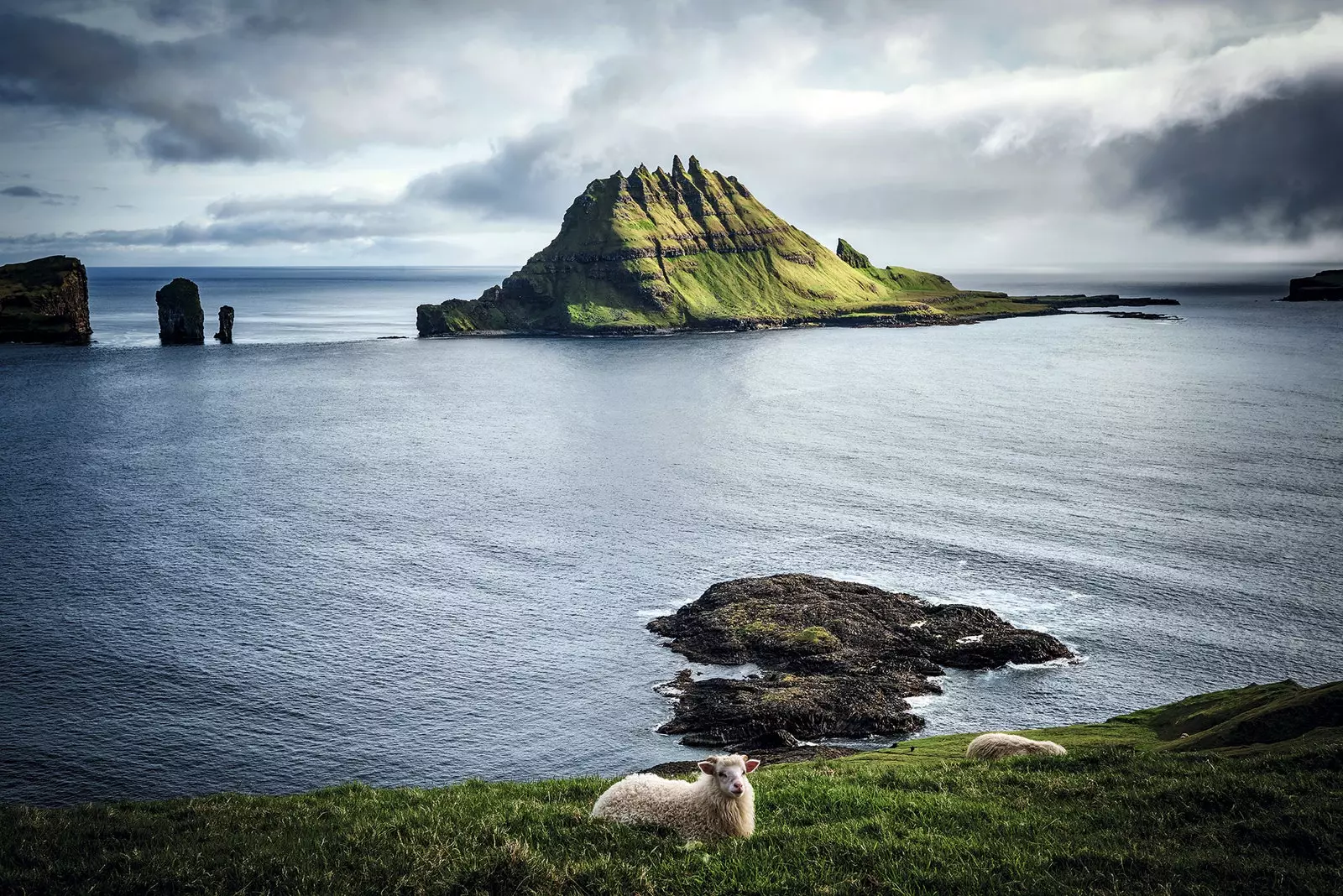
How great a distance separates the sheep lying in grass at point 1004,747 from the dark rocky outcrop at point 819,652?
19758 mm

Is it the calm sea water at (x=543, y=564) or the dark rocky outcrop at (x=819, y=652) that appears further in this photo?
the dark rocky outcrop at (x=819, y=652)

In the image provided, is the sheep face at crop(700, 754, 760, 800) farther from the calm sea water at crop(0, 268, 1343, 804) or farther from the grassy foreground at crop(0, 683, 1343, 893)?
the calm sea water at crop(0, 268, 1343, 804)

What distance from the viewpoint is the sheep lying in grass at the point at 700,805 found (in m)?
20.8

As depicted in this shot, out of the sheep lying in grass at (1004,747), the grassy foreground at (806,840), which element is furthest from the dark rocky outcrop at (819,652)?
the grassy foreground at (806,840)

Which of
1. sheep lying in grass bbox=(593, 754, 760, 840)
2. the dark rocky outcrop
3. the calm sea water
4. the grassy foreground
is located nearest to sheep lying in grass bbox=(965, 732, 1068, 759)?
the grassy foreground

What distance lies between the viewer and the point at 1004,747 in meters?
35.9

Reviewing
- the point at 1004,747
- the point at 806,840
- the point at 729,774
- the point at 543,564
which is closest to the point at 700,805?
the point at 729,774

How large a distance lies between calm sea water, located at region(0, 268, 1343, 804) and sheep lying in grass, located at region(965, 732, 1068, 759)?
67.4 feet

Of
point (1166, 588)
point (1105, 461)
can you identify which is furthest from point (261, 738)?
point (1105, 461)

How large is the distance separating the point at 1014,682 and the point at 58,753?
58.8 metres

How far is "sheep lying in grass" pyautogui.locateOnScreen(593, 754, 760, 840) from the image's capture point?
68.1 feet

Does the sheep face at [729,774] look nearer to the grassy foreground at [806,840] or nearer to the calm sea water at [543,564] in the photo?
the grassy foreground at [806,840]

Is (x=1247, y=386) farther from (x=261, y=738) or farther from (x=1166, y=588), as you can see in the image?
(x=261, y=738)

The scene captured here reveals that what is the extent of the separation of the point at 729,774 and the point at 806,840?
216 cm
